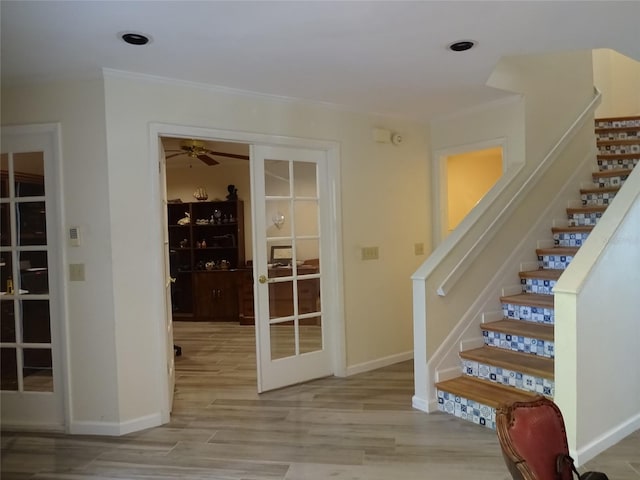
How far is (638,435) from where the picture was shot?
267 cm

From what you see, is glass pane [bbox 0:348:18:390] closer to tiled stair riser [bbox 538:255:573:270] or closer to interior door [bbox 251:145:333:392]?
interior door [bbox 251:145:333:392]

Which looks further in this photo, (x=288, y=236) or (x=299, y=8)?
(x=288, y=236)

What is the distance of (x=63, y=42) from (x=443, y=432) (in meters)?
3.19

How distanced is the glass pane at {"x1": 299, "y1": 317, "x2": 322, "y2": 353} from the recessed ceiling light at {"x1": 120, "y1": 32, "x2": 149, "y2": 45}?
238 cm

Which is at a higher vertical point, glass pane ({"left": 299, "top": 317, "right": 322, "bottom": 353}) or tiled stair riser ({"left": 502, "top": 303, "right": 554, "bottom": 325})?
tiled stair riser ({"left": 502, "top": 303, "right": 554, "bottom": 325})

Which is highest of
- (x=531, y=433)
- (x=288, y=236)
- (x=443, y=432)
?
(x=288, y=236)

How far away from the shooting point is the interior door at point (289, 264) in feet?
11.7

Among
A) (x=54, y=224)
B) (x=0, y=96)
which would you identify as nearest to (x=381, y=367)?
(x=54, y=224)

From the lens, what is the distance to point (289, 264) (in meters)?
3.70

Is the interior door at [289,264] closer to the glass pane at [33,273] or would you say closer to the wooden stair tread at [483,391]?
the wooden stair tread at [483,391]

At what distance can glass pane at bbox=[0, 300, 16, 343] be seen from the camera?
3.00 metres

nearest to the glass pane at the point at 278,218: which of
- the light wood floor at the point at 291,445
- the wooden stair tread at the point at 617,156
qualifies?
the light wood floor at the point at 291,445

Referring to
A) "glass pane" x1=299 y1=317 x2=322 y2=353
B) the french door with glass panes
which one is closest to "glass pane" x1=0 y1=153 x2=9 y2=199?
the french door with glass panes

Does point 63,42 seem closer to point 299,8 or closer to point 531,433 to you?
point 299,8
